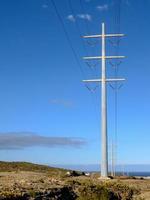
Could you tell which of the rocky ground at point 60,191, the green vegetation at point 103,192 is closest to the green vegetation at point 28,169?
the green vegetation at point 103,192

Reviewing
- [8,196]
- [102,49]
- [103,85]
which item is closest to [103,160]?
[103,85]

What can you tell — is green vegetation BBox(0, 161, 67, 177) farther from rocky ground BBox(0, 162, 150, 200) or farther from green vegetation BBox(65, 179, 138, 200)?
rocky ground BBox(0, 162, 150, 200)

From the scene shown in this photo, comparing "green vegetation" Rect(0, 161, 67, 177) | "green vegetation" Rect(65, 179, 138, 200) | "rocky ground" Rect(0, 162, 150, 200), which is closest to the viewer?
"rocky ground" Rect(0, 162, 150, 200)

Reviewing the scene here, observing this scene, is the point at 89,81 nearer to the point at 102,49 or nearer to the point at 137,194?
the point at 102,49

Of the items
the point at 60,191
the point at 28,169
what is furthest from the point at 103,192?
the point at 28,169

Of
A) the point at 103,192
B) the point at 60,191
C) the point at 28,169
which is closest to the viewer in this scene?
the point at 60,191

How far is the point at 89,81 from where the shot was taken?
6166 centimetres

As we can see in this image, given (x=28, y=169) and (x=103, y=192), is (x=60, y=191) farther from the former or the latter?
(x=28, y=169)

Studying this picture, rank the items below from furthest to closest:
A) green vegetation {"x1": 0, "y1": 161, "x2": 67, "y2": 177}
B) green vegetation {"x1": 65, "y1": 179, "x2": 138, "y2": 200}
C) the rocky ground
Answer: green vegetation {"x1": 0, "y1": 161, "x2": 67, "y2": 177} < green vegetation {"x1": 65, "y1": 179, "x2": 138, "y2": 200} < the rocky ground

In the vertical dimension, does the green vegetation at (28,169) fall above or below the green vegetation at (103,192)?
above

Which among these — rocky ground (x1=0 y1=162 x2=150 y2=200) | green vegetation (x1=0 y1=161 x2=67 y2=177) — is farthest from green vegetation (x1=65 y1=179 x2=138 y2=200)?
green vegetation (x1=0 y1=161 x2=67 y2=177)

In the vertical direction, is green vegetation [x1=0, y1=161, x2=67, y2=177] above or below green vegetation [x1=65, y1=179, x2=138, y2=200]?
above

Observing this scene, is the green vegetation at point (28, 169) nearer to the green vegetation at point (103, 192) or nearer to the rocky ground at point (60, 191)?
the green vegetation at point (103, 192)

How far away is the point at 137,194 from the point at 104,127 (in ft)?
59.1
